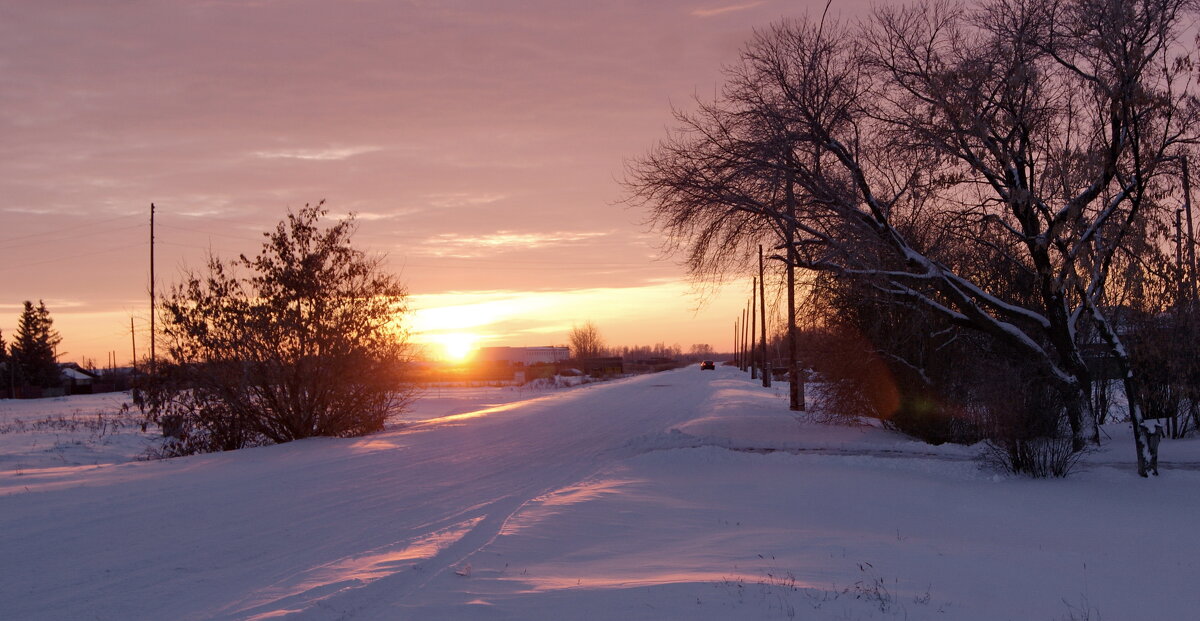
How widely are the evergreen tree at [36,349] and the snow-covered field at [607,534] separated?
74206 mm

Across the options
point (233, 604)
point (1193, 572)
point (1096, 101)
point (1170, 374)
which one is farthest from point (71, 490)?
point (1170, 374)

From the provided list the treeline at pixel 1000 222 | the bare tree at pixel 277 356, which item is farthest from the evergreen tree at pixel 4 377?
the treeline at pixel 1000 222

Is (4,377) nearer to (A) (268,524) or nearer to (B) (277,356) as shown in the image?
(B) (277,356)

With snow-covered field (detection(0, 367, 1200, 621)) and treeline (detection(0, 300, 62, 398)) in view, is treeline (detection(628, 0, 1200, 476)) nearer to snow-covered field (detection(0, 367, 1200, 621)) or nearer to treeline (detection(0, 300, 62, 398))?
snow-covered field (detection(0, 367, 1200, 621))

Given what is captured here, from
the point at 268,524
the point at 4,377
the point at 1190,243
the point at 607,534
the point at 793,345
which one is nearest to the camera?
the point at 607,534

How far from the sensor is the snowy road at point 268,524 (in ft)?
24.7

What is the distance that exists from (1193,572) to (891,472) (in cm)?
678

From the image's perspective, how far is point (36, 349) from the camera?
8281 cm

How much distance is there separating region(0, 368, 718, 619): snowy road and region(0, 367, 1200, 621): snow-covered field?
49 mm

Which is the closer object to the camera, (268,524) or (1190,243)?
(268,524)

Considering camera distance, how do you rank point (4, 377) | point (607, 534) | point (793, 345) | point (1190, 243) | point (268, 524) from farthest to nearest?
point (4, 377)
point (793, 345)
point (1190, 243)
point (268, 524)
point (607, 534)

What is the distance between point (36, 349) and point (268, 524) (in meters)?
89.0

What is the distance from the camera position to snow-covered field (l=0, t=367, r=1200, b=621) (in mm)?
6961

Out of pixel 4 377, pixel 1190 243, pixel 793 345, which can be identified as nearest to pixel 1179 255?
pixel 1190 243
